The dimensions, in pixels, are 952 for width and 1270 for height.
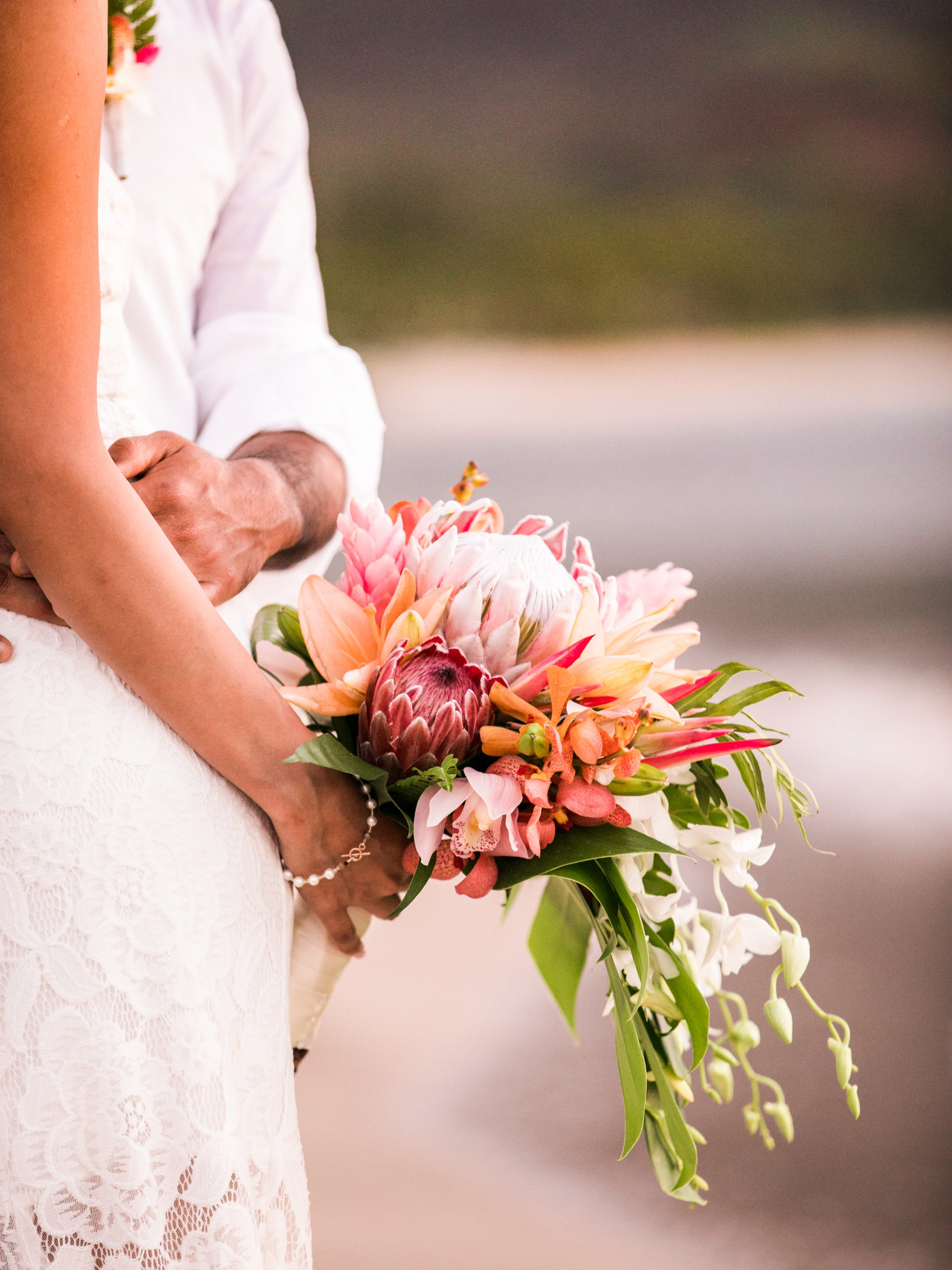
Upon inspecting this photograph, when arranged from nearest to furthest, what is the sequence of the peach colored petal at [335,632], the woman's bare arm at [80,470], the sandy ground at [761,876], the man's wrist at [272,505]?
the woman's bare arm at [80,470] → the peach colored petal at [335,632] → the man's wrist at [272,505] → the sandy ground at [761,876]

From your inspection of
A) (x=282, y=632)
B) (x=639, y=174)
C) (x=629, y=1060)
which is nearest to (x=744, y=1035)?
(x=629, y=1060)

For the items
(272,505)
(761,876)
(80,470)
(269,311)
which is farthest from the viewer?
(761,876)

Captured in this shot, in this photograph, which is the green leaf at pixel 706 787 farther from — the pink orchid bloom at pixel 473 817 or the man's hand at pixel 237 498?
the man's hand at pixel 237 498

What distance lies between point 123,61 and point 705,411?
0.98m

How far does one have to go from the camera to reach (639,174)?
1.35m

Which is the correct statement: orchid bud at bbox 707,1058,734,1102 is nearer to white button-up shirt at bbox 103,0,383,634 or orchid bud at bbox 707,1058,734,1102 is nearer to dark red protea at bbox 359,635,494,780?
dark red protea at bbox 359,635,494,780

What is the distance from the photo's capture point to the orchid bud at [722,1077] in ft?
1.90

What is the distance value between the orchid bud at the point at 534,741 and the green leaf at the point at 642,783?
0.17 feet

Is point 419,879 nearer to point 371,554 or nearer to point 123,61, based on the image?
point 371,554

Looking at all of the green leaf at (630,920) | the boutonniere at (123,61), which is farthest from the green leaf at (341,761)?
the boutonniere at (123,61)

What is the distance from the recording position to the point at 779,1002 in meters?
0.51

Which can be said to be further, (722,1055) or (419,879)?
(722,1055)

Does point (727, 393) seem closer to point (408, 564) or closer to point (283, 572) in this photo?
point (283, 572)

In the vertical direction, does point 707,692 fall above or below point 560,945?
above
